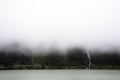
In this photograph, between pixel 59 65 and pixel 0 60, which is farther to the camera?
pixel 59 65

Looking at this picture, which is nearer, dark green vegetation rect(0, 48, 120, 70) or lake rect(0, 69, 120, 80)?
lake rect(0, 69, 120, 80)

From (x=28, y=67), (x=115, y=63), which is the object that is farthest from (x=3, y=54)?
(x=115, y=63)

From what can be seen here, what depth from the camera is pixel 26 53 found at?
81.3 metres

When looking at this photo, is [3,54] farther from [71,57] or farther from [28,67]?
[71,57]

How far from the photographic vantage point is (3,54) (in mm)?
77500

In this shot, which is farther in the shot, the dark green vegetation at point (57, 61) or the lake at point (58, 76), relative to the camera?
the dark green vegetation at point (57, 61)

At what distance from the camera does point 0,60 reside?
250ft

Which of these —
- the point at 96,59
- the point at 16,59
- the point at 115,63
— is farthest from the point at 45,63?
the point at 115,63

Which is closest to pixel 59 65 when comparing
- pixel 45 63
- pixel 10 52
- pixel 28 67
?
pixel 45 63

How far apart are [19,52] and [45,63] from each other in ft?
29.1

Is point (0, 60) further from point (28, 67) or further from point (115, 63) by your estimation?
point (115, 63)

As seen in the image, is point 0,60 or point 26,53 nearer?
point 0,60

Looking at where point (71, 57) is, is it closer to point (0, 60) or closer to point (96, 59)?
point (96, 59)

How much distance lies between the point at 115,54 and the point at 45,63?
19.9 metres
